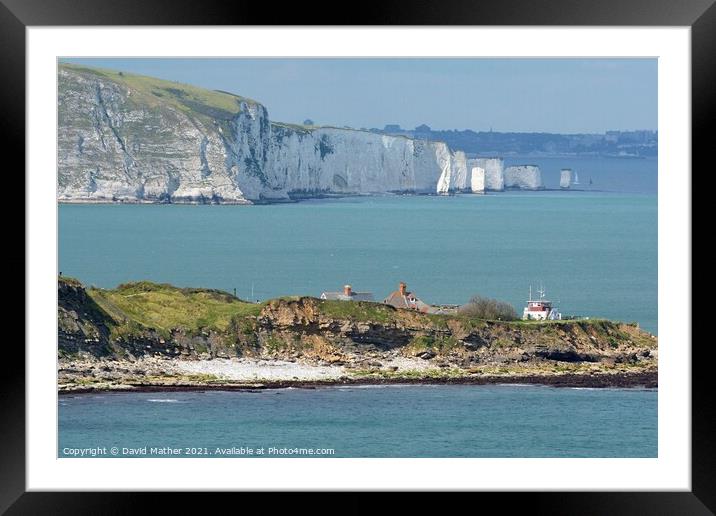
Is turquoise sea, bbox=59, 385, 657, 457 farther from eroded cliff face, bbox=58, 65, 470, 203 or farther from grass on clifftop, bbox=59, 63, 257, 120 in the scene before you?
grass on clifftop, bbox=59, 63, 257, 120

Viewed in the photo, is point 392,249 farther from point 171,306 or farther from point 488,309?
point 171,306

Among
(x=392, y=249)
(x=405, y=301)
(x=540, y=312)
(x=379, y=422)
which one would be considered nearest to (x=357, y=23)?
(x=379, y=422)

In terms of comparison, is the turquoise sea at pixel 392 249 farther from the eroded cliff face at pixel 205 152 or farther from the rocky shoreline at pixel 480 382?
the rocky shoreline at pixel 480 382

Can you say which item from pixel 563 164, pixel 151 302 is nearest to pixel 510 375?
pixel 151 302

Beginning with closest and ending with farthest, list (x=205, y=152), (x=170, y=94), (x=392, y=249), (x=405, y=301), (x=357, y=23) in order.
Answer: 1. (x=357, y=23)
2. (x=405, y=301)
3. (x=392, y=249)
4. (x=170, y=94)
5. (x=205, y=152)

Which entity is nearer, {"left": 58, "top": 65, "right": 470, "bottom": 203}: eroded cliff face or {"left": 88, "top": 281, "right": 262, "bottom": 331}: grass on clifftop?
{"left": 88, "top": 281, "right": 262, "bottom": 331}: grass on clifftop

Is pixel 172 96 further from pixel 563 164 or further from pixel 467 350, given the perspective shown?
pixel 467 350

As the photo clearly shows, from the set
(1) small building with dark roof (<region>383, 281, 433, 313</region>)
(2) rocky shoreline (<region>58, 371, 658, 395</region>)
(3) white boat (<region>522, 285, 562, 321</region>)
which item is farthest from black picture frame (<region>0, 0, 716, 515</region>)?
(1) small building with dark roof (<region>383, 281, 433, 313</region>)

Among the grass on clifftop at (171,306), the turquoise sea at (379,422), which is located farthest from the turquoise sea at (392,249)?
the turquoise sea at (379,422)
